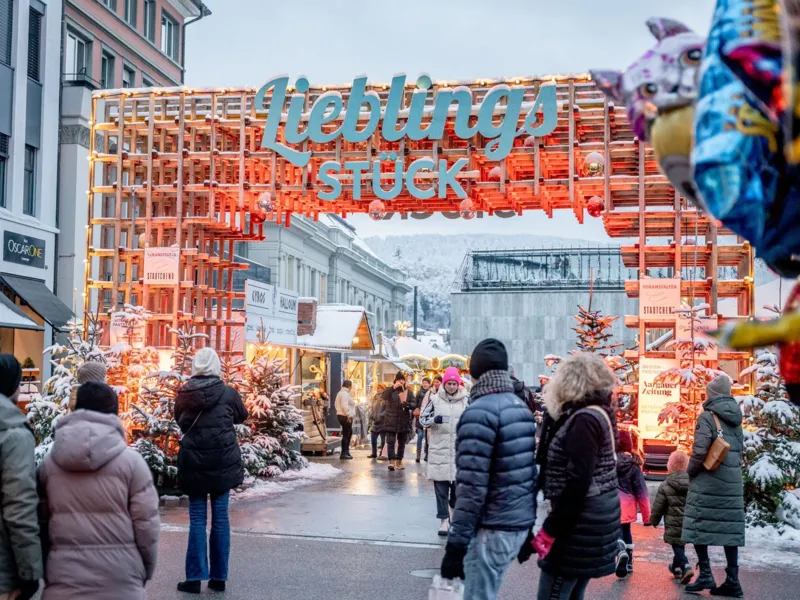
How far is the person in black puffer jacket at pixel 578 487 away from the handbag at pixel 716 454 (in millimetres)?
2888

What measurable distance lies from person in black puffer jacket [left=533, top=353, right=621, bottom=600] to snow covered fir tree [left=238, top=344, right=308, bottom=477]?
34.3 feet

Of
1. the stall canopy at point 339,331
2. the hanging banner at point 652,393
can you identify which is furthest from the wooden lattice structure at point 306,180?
the stall canopy at point 339,331

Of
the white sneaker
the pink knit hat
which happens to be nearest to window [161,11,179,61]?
the pink knit hat


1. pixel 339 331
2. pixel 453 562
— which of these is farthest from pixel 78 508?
pixel 339 331

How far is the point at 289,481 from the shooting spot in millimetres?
15289

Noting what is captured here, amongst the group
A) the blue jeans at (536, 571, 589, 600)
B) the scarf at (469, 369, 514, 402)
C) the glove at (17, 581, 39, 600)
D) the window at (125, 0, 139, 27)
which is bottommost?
the blue jeans at (536, 571, 589, 600)

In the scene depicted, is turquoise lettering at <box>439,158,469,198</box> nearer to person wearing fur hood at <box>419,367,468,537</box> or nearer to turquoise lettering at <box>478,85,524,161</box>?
turquoise lettering at <box>478,85,524,161</box>

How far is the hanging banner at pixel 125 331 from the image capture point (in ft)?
47.4

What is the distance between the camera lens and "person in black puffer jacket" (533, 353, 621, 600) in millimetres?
4590

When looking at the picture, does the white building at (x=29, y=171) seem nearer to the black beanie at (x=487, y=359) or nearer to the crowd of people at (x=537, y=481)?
the black beanie at (x=487, y=359)

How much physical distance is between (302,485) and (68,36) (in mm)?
16581

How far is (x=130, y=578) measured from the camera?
431cm

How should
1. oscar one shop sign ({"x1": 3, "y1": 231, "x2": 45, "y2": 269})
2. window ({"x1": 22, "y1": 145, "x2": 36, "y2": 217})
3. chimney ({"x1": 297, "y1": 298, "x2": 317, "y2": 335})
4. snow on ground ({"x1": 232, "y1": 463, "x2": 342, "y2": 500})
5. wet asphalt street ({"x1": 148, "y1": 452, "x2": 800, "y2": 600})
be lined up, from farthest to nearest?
1. chimney ({"x1": 297, "y1": 298, "x2": 317, "y2": 335})
2. window ({"x1": 22, "y1": 145, "x2": 36, "y2": 217})
3. oscar one shop sign ({"x1": 3, "y1": 231, "x2": 45, "y2": 269})
4. snow on ground ({"x1": 232, "y1": 463, "x2": 342, "y2": 500})
5. wet asphalt street ({"x1": 148, "y1": 452, "x2": 800, "y2": 600})

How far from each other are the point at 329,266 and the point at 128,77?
26.0m
